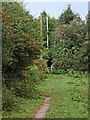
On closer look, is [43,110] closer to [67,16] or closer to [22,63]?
[22,63]

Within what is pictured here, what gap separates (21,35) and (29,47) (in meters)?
0.65

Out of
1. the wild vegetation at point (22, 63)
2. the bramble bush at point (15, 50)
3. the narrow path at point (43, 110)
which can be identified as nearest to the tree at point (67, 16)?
the wild vegetation at point (22, 63)

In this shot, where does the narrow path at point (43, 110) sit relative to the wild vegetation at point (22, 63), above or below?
below

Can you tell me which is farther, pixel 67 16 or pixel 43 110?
pixel 67 16

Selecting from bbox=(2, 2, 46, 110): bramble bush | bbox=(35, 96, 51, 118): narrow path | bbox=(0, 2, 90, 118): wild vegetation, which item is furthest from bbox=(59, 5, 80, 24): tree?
bbox=(35, 96, 51, 118): narrow path

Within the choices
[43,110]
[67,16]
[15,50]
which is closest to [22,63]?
[15,50]

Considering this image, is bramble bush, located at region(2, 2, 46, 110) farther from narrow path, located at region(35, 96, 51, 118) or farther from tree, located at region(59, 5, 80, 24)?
tree, located at region(59, 5, 80, 24)

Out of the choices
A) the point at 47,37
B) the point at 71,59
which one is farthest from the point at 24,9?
the point at 47,37

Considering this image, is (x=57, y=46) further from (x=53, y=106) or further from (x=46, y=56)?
(x=53, y=106)

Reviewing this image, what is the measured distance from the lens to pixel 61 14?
31375 millimetres

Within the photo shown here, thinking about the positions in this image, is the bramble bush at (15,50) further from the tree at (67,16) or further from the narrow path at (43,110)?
the tree at (67,16)

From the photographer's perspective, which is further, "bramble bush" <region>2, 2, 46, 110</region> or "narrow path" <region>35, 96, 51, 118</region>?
"bramble bush" <region>2, 2, 46, 110</region>

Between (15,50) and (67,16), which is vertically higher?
(67,16)

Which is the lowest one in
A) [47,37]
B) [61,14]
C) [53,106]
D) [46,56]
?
[53,106]
